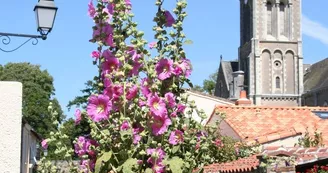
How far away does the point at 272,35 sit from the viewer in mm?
83250

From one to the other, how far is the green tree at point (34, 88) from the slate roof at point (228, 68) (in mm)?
28302

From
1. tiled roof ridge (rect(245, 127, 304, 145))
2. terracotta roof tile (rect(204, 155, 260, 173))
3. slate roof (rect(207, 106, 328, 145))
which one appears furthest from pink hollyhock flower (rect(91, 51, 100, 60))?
slate roof (rect(207, 106, 328, 145))

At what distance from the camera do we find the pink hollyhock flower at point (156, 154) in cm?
437

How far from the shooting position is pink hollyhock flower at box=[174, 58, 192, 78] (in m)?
4.65

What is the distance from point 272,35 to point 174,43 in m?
79.8

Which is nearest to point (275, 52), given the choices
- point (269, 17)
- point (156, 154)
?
point (269, 17)

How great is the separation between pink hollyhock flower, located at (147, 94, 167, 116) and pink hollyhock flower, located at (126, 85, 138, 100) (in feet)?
0.44

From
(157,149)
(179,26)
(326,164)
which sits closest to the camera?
(157,149)

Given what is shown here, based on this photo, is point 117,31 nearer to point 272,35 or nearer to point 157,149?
point 157,149

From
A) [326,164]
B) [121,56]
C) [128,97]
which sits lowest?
[326,164]

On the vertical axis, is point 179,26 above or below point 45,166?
above

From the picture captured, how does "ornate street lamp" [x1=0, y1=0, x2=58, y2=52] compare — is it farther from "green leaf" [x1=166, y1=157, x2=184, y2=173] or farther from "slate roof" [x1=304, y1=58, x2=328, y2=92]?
"slate roof" [x1=304, y1=58, x2=328, y2=92]

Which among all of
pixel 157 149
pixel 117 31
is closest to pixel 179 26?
pixel 117 31

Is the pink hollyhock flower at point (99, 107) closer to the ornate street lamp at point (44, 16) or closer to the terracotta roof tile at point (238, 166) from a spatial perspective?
the ornate street lamp at point (44, 16)
